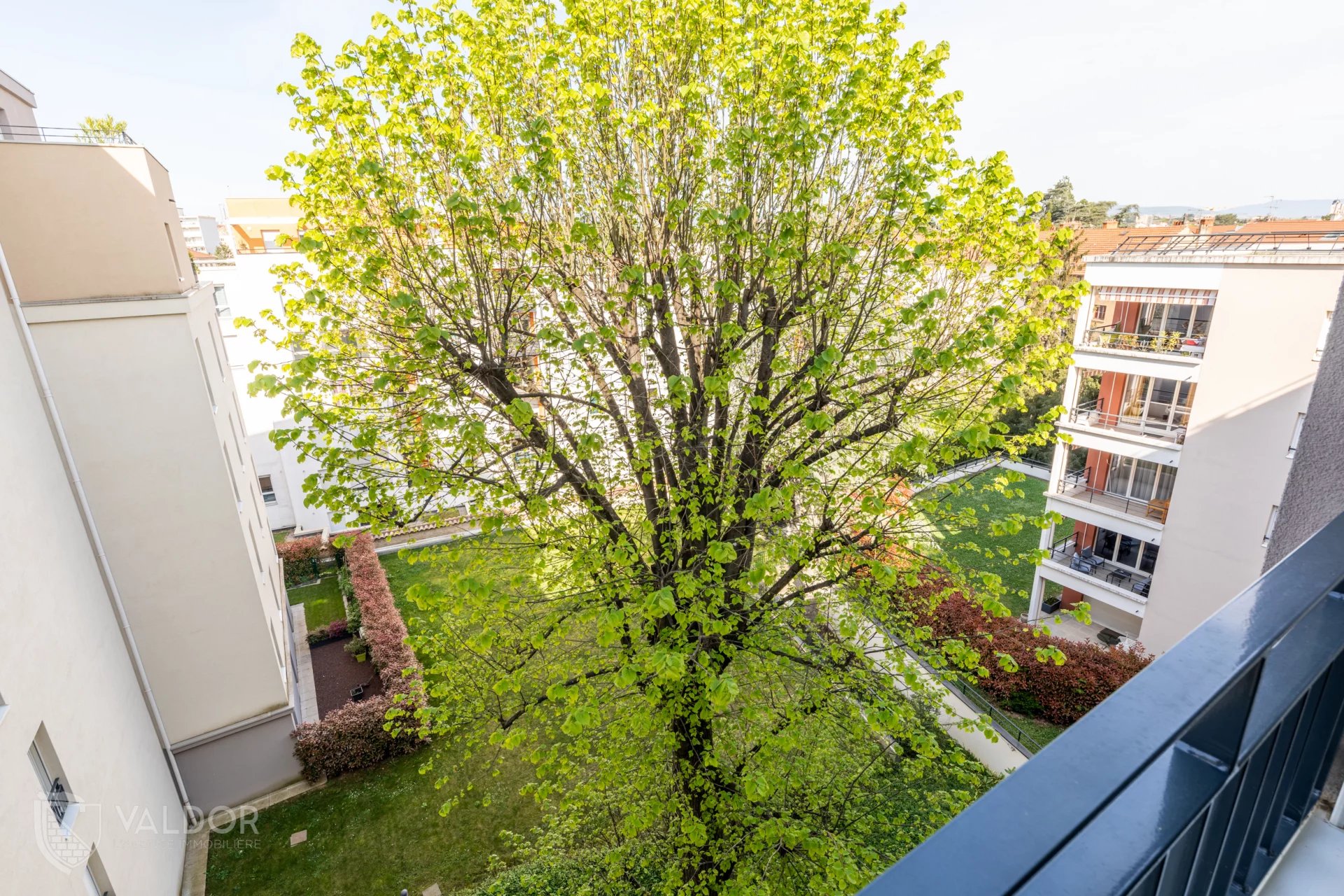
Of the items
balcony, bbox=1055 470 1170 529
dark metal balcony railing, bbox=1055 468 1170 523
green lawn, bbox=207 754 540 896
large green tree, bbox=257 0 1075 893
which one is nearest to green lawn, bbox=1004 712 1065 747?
balcony, bbox=1055 470 1170 529

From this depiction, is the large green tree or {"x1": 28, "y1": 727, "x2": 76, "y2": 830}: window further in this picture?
{"x1": 28, "y1": 727, "x2": 76, "y2": 830}: window

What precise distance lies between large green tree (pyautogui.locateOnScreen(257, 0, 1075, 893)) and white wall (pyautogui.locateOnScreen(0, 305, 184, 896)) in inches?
136

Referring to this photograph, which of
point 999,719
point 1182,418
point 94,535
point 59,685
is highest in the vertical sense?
point 94,535

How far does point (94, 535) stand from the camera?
9500 mm

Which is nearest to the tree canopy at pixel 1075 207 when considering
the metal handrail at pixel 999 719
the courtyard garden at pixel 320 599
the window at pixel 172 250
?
the metal handrail at pixel 999 719

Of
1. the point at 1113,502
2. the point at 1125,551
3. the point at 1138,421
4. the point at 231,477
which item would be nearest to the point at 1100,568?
the point at 1125,551

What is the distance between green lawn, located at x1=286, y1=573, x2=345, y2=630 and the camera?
18312 mm

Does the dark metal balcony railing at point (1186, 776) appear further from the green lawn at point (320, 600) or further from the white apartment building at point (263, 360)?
the white apartment building at point (263, 360)

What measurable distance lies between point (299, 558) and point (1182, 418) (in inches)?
939

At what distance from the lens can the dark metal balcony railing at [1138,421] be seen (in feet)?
45.7

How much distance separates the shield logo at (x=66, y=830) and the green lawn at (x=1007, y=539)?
1371cm

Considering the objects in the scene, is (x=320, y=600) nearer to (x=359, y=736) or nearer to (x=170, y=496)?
(x=359, y=736)

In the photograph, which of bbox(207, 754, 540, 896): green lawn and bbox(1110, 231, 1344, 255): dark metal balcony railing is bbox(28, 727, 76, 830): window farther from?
bbox(1110, 231, 1344, 255): dark metal balcony railing

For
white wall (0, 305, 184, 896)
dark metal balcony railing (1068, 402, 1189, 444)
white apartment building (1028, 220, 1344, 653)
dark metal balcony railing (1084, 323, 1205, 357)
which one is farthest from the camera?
dark metal balcony railing (1068, 402, 1189, 444)
